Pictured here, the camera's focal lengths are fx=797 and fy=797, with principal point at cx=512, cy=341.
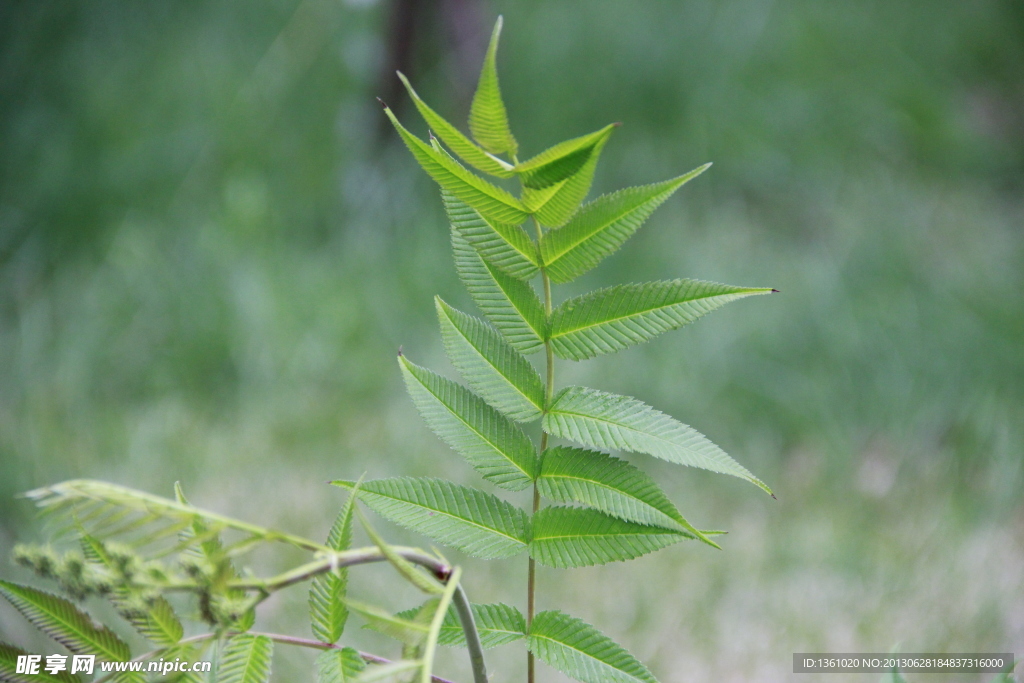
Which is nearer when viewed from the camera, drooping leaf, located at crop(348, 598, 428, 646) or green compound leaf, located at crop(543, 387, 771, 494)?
drooping leaf, located at crop(348, 598, 428, 646)

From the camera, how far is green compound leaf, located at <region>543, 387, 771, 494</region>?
1.97 ft

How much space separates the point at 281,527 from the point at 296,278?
1157mm

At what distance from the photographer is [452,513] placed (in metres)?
0.66

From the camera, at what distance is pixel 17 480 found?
8.04 feet

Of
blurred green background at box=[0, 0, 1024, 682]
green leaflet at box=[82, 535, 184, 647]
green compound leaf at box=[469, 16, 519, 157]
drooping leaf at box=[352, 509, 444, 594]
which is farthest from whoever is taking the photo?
blurred green background at box=[0, 0, 1024, 682]

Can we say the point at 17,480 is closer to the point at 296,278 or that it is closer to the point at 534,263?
the point at 296,278

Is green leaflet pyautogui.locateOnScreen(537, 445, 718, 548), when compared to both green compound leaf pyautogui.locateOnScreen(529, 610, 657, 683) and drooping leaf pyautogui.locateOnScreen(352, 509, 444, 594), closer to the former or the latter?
green compound leaf pyautogui.locateOnScreen(529, 610, 657, 683)

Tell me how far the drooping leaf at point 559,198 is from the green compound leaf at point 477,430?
16 centimetres

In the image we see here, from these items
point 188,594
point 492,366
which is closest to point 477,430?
point 492,366

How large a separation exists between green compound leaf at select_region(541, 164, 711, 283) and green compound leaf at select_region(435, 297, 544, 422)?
0.08 m

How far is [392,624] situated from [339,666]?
17 centimetres

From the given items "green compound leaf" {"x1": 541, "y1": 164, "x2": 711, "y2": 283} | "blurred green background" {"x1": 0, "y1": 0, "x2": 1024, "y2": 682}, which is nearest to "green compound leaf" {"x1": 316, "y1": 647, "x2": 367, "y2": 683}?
"green compound leaf" {"x1": 541, "y1": 164, "x2": 711, "y2": 283}

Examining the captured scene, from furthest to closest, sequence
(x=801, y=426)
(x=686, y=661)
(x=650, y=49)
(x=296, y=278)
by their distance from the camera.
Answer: (x=650, y=49) < (x=296, y=278) < (x=801, y=426) < (x=686, y=661)

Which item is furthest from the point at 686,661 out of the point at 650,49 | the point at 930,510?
the point at 650,49
